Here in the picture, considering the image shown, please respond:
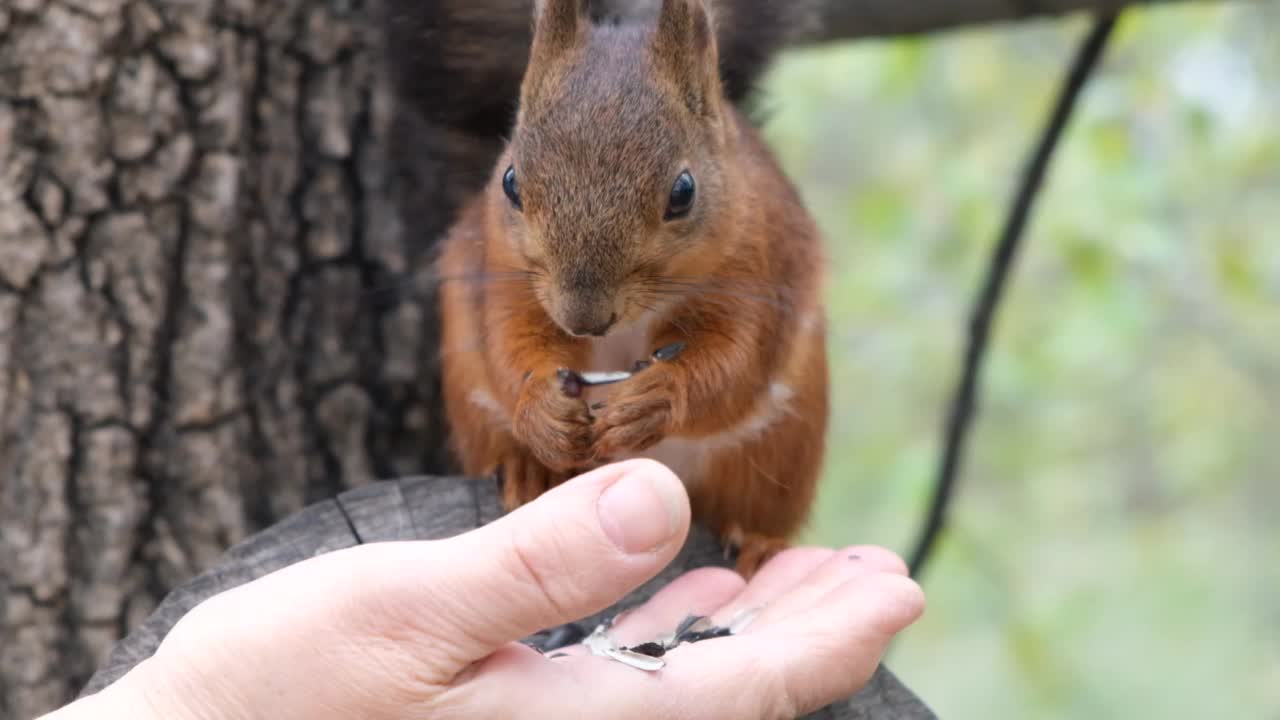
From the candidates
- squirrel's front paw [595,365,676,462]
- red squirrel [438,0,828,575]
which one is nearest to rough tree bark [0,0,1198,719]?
red squirrel [438,0,828,575]

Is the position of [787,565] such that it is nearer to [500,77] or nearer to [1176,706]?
[500,77]

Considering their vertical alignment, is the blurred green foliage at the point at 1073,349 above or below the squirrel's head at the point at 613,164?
below

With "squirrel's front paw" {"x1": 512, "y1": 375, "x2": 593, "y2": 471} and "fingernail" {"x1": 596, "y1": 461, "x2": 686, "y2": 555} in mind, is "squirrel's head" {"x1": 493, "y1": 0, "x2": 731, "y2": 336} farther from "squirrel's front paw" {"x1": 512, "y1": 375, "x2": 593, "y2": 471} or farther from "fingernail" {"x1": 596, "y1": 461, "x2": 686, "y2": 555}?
"fingernail" {"x1": 596, "y1": 461, "x2": 686, "y2": 555}

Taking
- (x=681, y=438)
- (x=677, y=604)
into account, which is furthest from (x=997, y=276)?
(x=677, y=604)

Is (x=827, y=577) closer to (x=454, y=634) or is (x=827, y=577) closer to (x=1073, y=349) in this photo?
(x=454, y=634)

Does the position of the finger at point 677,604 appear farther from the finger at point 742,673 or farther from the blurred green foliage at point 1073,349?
the blurred green foliage at point 1073,349

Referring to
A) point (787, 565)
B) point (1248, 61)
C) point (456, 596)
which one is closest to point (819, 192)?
point (1248, 61)

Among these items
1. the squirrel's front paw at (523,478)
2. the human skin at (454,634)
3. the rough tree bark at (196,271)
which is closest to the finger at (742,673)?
the human skin at (454,634)
